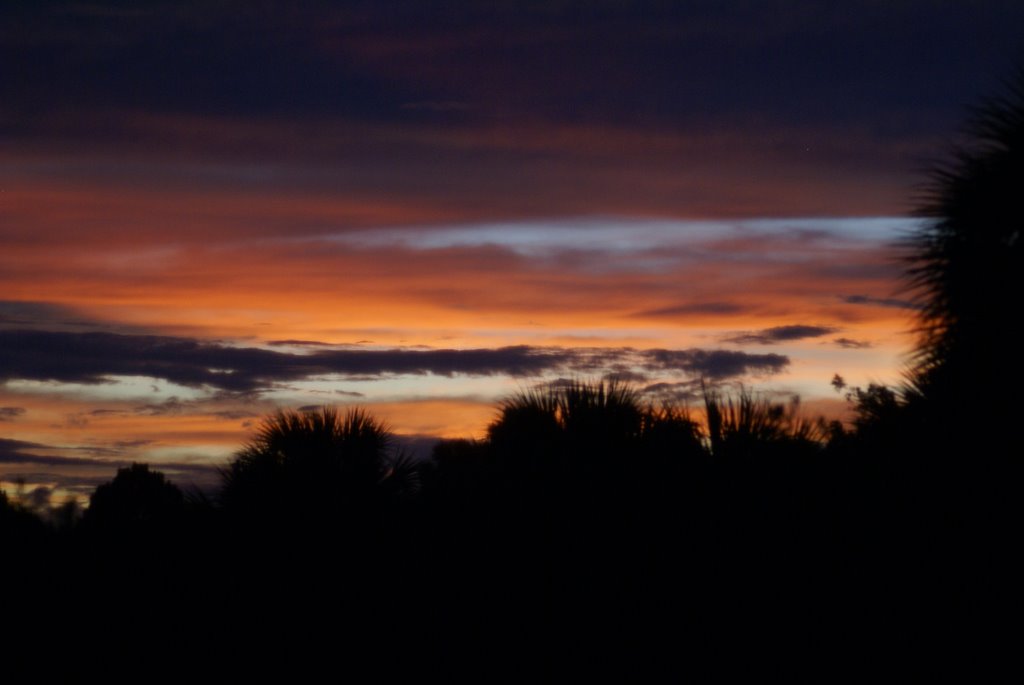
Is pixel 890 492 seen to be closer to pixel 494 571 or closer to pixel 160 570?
pixel 494 571

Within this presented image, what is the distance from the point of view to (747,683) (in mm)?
12531

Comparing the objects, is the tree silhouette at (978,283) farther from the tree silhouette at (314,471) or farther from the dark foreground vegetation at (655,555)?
the tree silhouette at (314,471)

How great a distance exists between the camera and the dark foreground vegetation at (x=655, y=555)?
482 inches

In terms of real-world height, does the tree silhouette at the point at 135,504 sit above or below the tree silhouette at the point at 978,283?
below

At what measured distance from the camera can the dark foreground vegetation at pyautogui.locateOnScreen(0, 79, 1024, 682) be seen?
1224cm

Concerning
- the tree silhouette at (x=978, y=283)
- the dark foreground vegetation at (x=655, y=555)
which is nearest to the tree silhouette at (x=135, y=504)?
the dark foreground vegetation at (x=655, y=555)

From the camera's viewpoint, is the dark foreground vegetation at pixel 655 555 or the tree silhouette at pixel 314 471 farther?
the tree silhouette at pixel 314 471

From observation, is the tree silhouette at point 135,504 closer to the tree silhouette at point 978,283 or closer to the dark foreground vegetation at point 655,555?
the dark foreground vegetation at point 655,555

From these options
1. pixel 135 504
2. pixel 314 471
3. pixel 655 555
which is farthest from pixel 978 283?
pixel 135 504

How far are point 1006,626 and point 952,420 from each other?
2.71 m

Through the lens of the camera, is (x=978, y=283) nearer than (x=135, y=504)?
Yes

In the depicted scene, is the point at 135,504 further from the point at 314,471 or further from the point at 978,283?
the point at 978,283

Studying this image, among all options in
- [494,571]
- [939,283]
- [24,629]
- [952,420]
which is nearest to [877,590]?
[952,420]

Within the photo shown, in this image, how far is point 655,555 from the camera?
14.3 meters
